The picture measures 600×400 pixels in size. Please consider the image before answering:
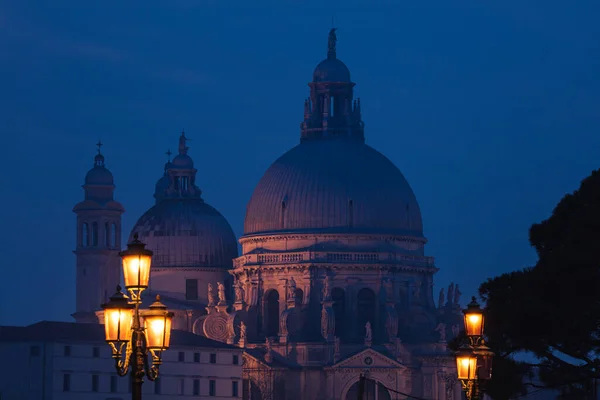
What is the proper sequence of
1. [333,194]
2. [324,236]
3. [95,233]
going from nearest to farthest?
[324,236], [333,194], [95,233]

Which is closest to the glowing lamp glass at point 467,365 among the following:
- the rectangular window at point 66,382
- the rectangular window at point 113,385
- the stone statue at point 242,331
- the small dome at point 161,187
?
the rectangular window at point 66,382

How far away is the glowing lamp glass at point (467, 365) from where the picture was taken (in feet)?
162

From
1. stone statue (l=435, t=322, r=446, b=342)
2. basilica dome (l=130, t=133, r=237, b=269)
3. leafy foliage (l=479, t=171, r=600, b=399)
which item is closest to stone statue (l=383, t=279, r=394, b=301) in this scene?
stone statue (l=435, t=322, r=446, b=342)

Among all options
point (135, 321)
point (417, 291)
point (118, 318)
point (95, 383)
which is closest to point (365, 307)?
point (417, 291)

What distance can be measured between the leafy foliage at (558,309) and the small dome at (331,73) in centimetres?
7519

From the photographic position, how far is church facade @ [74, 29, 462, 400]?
5079 inches

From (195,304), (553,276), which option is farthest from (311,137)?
(553,276)

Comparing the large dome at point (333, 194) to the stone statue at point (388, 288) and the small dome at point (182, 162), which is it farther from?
the small dome at point (182, 162)

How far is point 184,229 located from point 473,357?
3615 inches

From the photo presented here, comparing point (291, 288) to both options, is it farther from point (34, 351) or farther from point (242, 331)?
point (34, 351)

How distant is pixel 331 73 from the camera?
13538 centimetres

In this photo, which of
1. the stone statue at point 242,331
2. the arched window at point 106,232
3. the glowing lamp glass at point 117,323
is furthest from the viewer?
the arched window at point 106,232

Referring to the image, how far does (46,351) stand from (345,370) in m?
22.9

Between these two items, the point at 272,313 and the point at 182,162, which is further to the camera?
the point at 182,162
